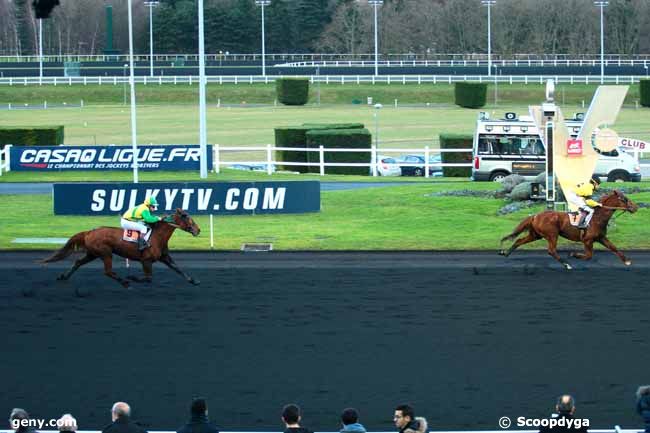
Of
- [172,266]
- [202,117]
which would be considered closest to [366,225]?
[172,266]

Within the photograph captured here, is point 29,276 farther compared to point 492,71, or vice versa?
point 492,71

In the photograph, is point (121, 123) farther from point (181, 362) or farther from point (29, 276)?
point (181, 362)

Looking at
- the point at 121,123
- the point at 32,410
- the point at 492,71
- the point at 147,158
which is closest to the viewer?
the point at 32,410

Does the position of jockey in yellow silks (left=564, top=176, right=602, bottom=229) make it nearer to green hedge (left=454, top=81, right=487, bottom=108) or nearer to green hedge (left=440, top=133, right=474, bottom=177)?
green hedge (left=440, top=133, right=474, bottom=177)

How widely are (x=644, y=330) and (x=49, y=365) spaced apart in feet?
25.2

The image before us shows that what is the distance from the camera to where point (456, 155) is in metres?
40.2

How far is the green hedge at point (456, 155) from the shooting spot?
39750 millimetres

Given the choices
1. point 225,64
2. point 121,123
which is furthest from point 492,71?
point 121,123

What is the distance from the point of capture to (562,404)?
865cm

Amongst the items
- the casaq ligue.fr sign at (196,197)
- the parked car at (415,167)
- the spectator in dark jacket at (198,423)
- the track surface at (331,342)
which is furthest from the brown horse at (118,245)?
the parked car at (415,167)

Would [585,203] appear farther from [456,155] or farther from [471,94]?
[471,94]

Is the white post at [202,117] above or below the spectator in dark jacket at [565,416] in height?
above

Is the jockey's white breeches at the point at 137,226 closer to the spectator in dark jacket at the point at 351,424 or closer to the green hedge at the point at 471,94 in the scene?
the spectator in dark jacket at the point at 351,424

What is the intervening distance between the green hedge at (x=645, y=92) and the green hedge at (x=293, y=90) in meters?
22.3
